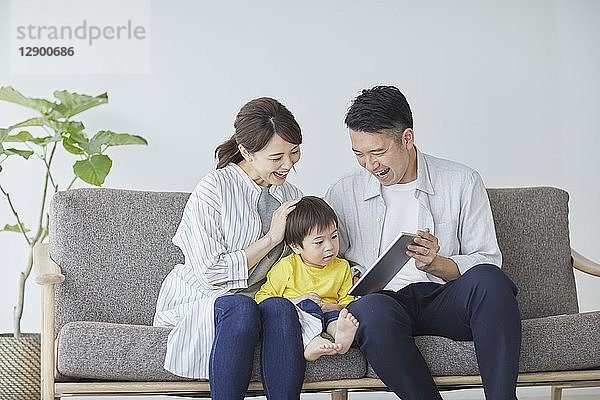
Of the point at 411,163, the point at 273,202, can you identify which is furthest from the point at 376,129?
the point at 273,202

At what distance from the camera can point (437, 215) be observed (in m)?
2.61

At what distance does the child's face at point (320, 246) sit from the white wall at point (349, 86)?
115cm

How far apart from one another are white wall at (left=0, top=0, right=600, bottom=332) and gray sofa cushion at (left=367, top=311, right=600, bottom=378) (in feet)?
4.43

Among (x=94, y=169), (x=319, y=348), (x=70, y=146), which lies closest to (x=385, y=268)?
(x=319, y=348)

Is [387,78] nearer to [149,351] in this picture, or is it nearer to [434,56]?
[434,56]

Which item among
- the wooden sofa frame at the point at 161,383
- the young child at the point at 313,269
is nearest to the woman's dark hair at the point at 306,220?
the young child at the point at 313,269

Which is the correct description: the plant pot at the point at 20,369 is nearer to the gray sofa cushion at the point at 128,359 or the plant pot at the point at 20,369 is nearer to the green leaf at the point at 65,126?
the gray sofa cushion at the point at 128,359

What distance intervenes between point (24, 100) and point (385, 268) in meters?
1.66

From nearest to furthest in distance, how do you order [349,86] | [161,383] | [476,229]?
[161,383]
[476,229]
[349,86]

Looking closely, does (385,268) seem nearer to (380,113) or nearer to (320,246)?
(320,246)

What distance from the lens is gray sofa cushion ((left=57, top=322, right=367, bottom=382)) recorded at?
224 centimetres

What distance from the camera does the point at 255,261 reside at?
243cm

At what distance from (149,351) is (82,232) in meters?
0.65

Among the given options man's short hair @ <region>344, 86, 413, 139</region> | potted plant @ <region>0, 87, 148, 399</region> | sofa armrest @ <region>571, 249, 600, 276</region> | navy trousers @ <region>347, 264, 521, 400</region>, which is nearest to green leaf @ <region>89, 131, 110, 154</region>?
potted plant @ <region>0, 87, 148, 399</region>
